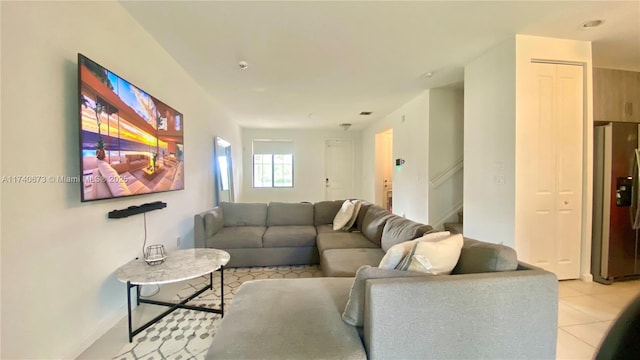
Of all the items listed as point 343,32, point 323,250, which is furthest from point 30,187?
point 343,32

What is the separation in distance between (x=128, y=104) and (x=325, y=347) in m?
2.19

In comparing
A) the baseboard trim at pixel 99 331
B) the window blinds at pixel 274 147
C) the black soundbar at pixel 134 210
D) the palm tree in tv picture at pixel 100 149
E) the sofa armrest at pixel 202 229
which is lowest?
the baseboard trim at pixel 99 331

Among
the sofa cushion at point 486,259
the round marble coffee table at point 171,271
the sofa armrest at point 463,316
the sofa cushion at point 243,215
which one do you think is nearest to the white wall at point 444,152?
the sofa cushion at point 243,215

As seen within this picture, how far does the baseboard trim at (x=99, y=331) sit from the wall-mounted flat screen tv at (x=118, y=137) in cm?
91

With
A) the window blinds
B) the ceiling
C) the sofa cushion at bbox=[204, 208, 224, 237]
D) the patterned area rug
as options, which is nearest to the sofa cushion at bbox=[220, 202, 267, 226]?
the sofa cushion at bbox=[204, 208, 224, 237]

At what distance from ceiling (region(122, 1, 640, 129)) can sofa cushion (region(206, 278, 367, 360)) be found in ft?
6.88

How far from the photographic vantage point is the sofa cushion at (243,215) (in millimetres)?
3869

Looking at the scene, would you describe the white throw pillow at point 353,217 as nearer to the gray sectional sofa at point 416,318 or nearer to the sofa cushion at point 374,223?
the sofa cushion at point 374,223

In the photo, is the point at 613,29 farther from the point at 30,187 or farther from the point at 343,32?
the point at 30,187

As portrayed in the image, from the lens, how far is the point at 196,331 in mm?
1942

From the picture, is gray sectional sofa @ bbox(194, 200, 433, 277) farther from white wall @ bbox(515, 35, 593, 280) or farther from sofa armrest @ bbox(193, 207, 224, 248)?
white wall @ bbox(515, 35, 593, 280)

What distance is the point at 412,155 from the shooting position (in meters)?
4.89

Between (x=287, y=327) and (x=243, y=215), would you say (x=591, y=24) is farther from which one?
(x=243, y=215)

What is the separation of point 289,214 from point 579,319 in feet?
10.6
